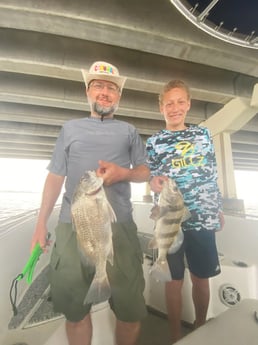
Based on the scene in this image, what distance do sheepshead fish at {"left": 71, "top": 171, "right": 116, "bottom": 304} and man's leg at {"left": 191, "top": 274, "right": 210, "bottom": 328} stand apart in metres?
0.81

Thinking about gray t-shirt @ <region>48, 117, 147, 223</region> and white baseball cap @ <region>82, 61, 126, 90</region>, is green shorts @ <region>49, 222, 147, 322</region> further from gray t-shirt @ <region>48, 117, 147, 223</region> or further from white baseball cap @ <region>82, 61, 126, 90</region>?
white baseball cap @ <region>82, 61, 126, 90</region>

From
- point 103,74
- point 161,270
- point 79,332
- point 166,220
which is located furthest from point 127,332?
point 103,74

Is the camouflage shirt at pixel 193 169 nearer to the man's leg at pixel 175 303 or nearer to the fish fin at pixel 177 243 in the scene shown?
the fish fin at pixel 177 243

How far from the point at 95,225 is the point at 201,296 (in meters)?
1.08

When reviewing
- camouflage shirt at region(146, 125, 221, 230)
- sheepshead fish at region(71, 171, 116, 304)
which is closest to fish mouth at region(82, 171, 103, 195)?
sheepshead fish at region(71, 171, 116, 304)

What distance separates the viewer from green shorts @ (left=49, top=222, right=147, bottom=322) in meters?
1.14

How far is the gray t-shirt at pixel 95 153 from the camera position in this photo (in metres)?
1.22

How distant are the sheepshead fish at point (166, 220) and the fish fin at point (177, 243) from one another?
23 mm

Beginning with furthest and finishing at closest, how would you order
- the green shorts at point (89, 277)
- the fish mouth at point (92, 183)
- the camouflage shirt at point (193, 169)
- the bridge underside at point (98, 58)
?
the bridge underside at point (98, 58) < the camouflage shirt at point (193, 169) < the green shorts at point (89, 277) < the fish mouth at point (92, 183)

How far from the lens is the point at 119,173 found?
3.49 feet

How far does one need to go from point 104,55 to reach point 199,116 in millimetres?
3035

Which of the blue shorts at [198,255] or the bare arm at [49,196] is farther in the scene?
the blue shorts at [198,255]

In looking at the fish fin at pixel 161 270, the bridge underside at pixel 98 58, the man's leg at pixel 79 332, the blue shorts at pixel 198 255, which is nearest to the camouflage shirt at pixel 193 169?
the blue shorts at pixel 198 255

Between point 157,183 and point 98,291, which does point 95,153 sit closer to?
point 157,183
